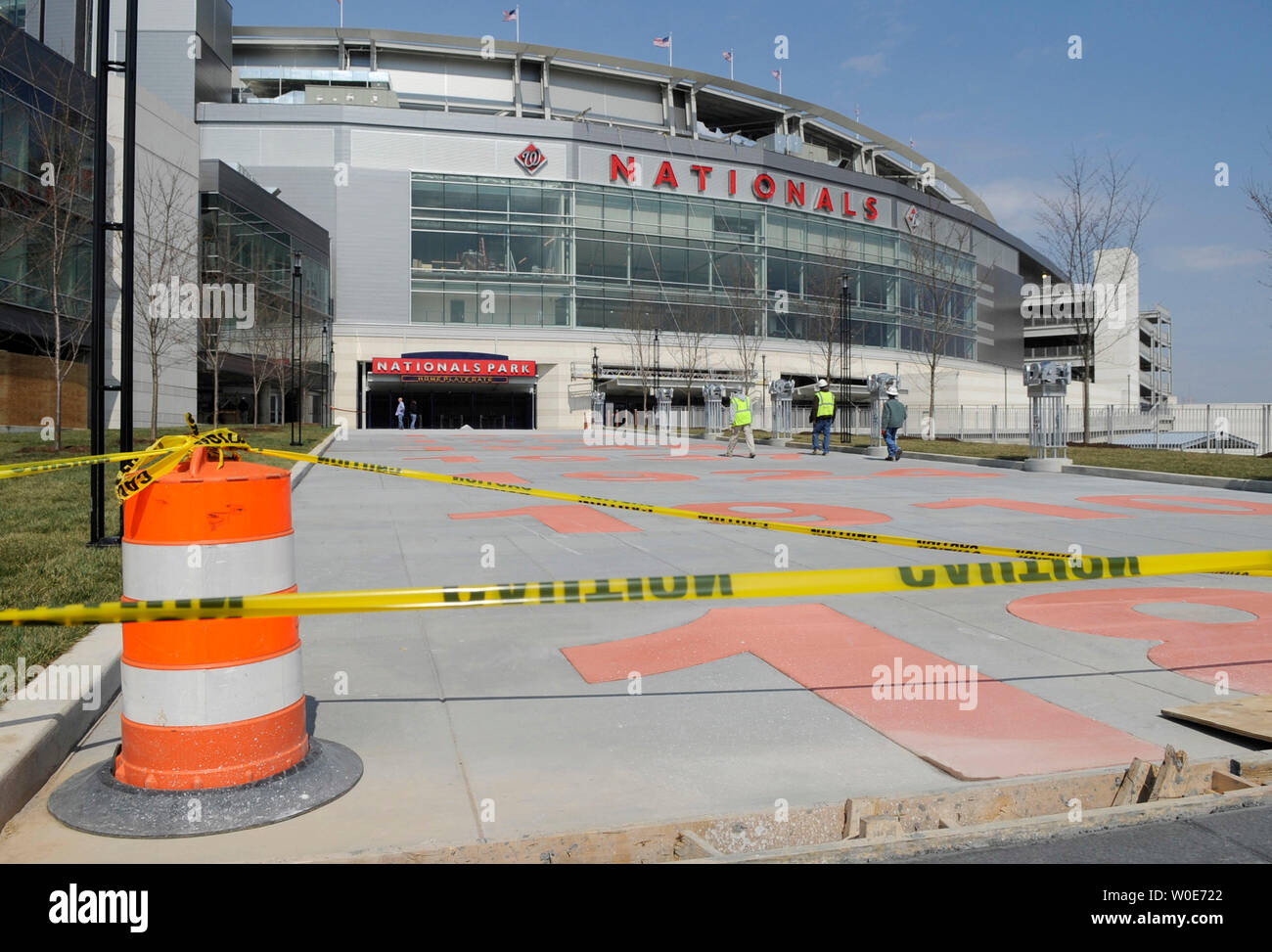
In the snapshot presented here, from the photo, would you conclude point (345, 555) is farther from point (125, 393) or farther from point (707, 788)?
point (707, 788)

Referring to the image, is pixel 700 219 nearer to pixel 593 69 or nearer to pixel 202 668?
pixel 593 69

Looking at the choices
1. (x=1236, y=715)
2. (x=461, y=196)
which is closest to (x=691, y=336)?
(x=461, y=196)

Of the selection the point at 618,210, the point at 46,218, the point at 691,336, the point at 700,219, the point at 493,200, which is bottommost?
the point at 46,218

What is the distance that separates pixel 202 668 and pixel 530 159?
6483 cm

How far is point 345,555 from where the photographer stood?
31.4 ft

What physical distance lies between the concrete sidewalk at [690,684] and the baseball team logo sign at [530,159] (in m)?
57.2

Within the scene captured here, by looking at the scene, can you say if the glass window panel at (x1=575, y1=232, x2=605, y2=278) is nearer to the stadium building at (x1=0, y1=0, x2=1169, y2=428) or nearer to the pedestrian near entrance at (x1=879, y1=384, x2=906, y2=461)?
the stadium building at (x1=0, y1=0, x2=1169, y2=428)

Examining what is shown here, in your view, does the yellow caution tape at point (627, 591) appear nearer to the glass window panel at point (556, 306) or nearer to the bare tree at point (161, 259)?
the bare tree at point (161, 259)

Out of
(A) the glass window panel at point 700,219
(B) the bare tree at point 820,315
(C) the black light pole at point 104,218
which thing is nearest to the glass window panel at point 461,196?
(A) the glass window panel at point 700,219

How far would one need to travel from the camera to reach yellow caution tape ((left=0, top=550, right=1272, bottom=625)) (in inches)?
135

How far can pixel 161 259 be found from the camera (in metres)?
25.2

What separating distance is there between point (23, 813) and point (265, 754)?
2.91 ft

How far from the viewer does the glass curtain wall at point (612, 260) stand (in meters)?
64.5

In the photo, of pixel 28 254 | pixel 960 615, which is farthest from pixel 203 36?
pixel 960 615
